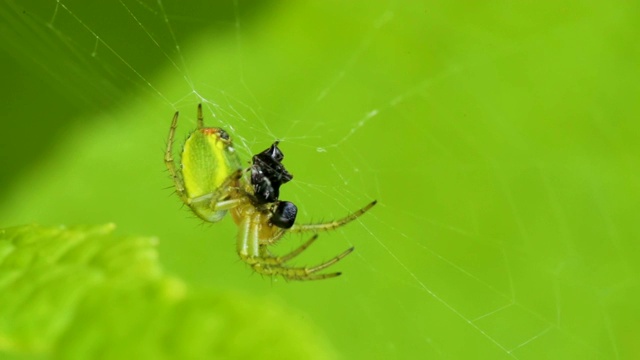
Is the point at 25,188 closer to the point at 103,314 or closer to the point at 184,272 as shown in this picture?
the point at 184,272

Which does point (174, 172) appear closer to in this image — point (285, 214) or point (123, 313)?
point (285, 214)

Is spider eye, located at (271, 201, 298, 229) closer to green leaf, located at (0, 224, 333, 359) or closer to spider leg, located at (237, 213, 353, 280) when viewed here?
spider leg, located at (237, 213, 353, 280)

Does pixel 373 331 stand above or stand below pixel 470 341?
above

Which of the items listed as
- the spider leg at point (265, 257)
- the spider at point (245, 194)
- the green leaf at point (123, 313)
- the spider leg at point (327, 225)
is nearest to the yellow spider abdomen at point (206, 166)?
the spider at point (245, 194)

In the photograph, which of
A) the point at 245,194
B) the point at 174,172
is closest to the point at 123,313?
the point at 174,172

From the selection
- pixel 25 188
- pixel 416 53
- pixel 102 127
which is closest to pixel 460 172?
pixel 416 53

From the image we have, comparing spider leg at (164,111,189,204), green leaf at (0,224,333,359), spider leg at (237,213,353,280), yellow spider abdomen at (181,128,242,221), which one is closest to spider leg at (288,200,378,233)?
spider leg at (237,213,353,280)

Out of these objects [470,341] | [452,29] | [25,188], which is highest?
[25,188]
